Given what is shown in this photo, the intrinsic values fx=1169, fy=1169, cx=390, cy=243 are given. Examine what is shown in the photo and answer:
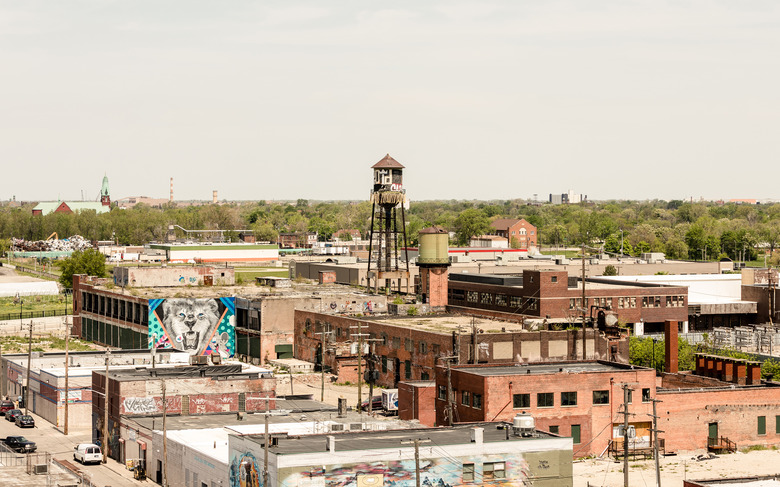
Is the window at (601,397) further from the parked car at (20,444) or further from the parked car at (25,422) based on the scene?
the parked car at (25,422)

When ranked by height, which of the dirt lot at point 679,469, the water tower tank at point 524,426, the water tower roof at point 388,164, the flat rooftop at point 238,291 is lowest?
the dirt lot at point 679,469

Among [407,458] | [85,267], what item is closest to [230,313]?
[407,458]

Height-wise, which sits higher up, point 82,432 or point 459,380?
point 459,380

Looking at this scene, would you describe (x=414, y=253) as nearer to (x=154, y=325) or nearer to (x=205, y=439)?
(x=154, y=325)

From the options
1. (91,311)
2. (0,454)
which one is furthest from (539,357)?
(91,311)

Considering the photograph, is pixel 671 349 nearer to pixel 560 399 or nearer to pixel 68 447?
pixel 560 399

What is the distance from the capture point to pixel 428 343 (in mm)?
85250

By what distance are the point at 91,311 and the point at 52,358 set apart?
35.8 metres

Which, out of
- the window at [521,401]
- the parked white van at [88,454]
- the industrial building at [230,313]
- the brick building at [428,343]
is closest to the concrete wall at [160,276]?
the industrial building at [230,313]

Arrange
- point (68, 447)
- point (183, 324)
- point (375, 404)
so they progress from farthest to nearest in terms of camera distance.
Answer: point (183, 324)
point (375, 404)
point (68, 447)

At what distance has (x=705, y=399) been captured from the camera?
69062 mm

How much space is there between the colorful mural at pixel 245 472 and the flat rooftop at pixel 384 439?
99 cm

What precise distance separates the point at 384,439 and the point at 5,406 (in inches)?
1700

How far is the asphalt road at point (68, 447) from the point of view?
2437 inches
